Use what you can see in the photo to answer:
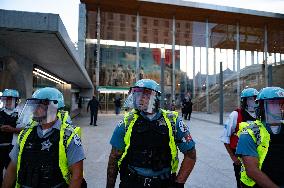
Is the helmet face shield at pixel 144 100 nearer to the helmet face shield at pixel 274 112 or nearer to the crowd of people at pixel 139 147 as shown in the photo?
the crowd of people at pixel 139 147

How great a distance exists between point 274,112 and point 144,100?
1192 millimetres

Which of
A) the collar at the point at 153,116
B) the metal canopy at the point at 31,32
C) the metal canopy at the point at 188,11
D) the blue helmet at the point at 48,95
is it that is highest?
the metal canopy at the point at 188,11

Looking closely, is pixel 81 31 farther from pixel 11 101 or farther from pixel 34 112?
pixel 34 112

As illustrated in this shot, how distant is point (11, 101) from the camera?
4582 mm

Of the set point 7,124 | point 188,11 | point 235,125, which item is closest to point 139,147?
point 235,125

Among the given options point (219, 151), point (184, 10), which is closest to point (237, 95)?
point (184, 10)

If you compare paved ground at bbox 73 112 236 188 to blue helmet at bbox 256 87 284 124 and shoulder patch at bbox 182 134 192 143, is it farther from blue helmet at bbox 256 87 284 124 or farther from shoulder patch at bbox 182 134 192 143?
blue helmet at bbox 256 87 284 124

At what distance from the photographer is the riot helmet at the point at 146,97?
9.00 ft

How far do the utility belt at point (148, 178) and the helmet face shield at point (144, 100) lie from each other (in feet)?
1.94

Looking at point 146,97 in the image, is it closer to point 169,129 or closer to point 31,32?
point 169,129

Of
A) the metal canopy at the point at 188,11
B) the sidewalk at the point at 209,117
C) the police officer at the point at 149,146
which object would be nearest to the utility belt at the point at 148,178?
the police officer at the point at 149,146

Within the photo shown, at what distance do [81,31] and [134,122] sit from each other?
26260mm

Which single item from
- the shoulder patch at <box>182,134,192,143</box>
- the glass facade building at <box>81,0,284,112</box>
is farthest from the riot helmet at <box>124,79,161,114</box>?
the glass facade building at <box>81,0,284,112</box>

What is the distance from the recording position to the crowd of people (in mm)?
2373
